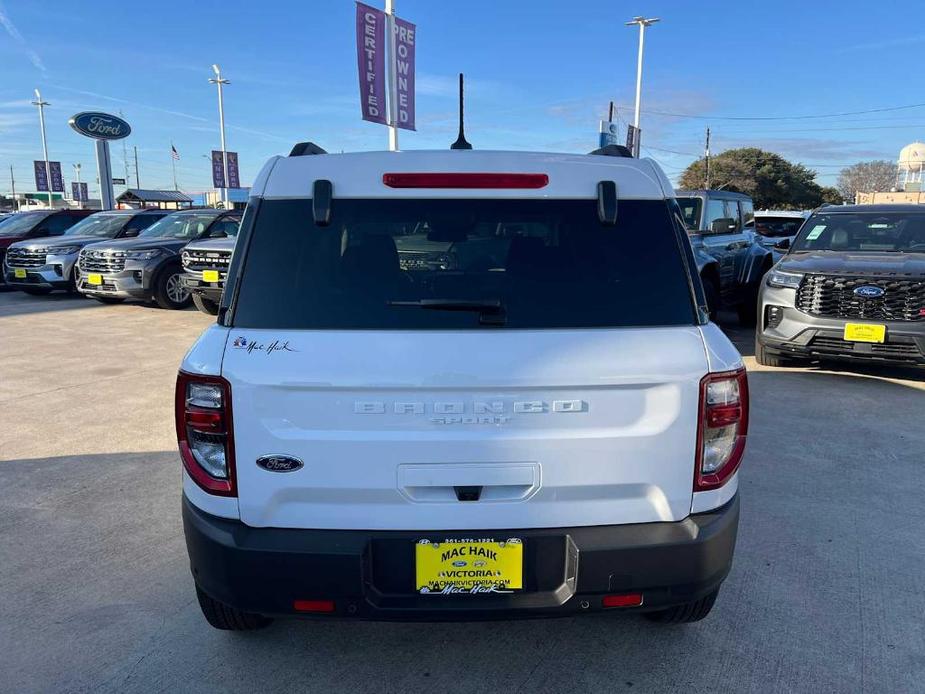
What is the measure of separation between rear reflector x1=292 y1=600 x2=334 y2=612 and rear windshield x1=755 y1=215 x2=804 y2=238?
703 inches

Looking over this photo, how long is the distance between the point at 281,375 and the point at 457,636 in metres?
1.40

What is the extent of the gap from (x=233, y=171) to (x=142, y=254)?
32358 millimetres

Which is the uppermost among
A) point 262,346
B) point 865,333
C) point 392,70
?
point 392,70

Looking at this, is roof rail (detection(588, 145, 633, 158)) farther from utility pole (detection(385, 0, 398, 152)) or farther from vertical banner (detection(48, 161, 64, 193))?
vertical banner (detection(48, 161, 64, 193))

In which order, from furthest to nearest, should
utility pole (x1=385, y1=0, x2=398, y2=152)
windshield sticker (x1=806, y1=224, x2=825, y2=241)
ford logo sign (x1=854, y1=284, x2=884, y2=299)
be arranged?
utility pole (x1=385, y1=0, x2=398, y2=152), windshield sticker (x1=806, y1=224, x2=825, y2=241), ford logo sign (x1=854, y1=284, x2=884, y2=299)

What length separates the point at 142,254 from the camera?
1128cm

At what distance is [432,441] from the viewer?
2.04m

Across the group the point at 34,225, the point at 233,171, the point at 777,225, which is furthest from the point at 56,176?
the point at 777,225

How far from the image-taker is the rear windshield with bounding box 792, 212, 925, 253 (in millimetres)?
7516

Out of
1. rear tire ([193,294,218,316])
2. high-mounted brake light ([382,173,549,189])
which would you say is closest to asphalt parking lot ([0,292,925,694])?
high-mounted brake light ([382,173,549,189])

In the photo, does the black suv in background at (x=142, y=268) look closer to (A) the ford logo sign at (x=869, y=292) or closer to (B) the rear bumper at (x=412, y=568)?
(A) the ford logo sign at (x=869, y=292)

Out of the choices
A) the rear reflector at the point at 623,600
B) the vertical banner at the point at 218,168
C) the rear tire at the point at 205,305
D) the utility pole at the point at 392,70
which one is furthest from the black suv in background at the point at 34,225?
the vertical banner at the point at 218,168

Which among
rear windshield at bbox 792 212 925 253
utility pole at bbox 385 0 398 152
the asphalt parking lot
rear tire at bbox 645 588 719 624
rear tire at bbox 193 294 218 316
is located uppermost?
utility pole at bbox 385 0 398 152

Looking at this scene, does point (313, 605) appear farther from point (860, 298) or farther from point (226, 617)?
point (860, 298)
